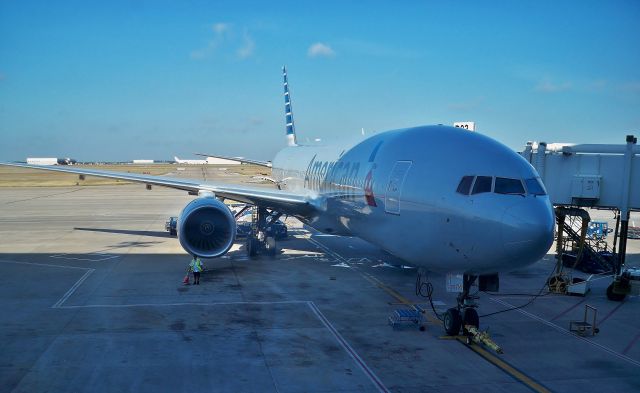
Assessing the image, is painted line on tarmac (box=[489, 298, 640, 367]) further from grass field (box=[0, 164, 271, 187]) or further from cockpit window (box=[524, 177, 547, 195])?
grass field (box=[0, 164, 271, 187])

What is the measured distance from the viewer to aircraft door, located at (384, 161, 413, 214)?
38.2ft

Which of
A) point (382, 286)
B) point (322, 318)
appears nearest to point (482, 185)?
point (322, 318)

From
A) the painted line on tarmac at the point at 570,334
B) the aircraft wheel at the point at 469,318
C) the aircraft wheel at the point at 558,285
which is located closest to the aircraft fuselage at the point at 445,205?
the aircraft wheel at the point at 469,318

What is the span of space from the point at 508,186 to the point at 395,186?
280cm

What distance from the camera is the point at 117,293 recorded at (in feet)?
50.2

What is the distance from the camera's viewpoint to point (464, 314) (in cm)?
1160

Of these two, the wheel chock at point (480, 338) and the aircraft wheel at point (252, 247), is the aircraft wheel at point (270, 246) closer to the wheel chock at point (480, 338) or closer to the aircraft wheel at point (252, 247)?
the aircraft wheel at point (252, 247)

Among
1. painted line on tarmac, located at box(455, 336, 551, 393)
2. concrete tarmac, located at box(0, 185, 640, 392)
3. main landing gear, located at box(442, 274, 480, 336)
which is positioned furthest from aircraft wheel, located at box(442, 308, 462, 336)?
concrete tarmac, located at box(0, 185, 640, 392)

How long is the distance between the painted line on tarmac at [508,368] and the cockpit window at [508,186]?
3.26m

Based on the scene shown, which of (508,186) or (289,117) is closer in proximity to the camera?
(508,186)

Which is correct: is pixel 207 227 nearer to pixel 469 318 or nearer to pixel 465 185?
pixel 469 318

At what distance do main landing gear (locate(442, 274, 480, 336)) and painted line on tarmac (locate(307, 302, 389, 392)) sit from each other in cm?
236

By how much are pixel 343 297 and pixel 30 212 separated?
31.0 m

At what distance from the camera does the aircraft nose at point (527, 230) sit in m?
9.04
